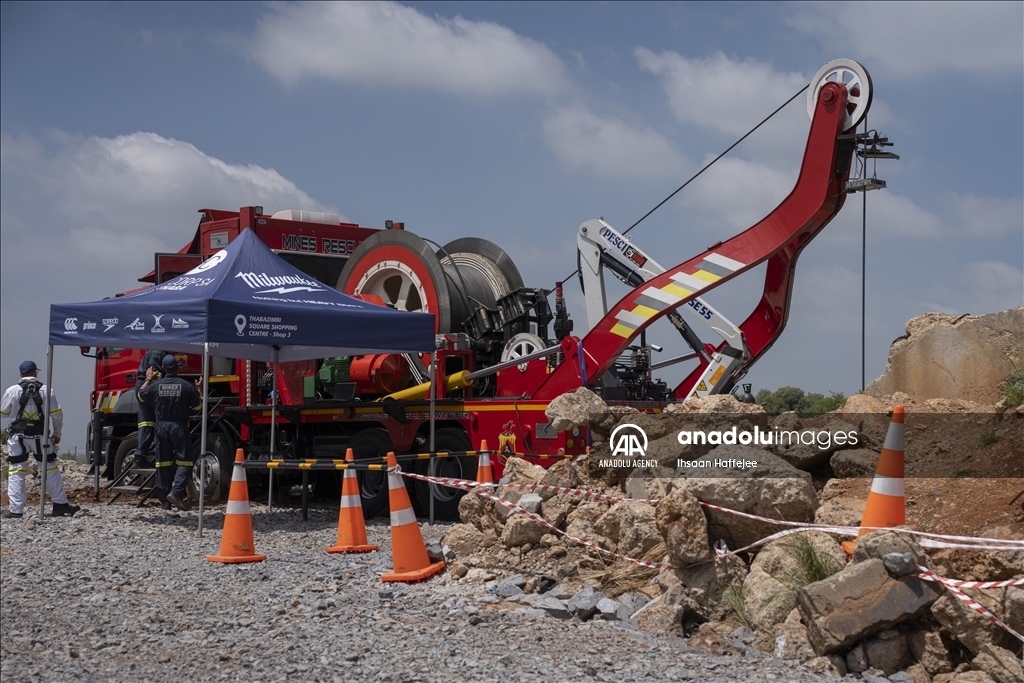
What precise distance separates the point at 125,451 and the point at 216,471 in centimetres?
237

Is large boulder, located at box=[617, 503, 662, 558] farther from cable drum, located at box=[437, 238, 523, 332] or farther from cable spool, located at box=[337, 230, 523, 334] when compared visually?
cable drum, located at box=[437, 238, 523, 332]

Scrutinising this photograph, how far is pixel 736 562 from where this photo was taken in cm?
690

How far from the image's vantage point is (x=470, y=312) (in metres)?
13.5

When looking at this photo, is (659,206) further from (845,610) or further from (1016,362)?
(845,610)

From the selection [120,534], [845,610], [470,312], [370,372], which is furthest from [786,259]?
[120,534]

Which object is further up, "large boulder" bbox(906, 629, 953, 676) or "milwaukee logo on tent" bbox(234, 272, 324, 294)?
"milwaukee logo on tent" bbox(234, 272, 324, 294)

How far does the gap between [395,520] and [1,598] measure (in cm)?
309

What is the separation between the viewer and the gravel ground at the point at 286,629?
595cm

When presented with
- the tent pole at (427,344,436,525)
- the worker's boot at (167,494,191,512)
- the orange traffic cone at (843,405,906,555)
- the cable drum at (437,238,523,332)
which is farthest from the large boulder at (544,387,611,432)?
the worker's boot at (167,494,191,512)

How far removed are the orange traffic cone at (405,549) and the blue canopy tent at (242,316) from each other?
9.99ft

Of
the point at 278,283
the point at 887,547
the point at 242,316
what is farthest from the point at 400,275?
the point at 887,547

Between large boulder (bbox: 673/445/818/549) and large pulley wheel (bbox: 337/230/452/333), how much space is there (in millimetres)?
6333

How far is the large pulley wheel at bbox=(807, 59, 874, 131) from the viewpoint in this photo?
33.3 ft

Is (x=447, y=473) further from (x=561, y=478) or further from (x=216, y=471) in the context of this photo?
(x=216, y=471)
